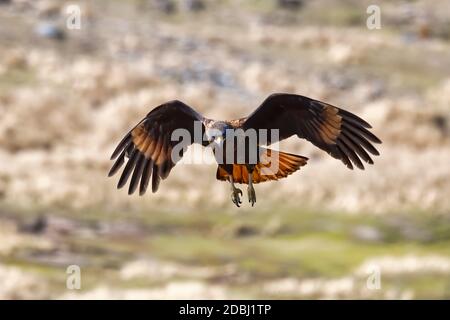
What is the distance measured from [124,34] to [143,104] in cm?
715

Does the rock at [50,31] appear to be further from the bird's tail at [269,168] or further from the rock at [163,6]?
the bird's tail at [269,168]

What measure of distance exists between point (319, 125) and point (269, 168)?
0.94 m

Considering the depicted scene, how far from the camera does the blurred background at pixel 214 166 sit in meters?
23.0

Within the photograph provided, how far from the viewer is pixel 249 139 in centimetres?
1309

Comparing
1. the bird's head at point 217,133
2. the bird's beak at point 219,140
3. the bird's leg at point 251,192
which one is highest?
the bird's head at point 217,133

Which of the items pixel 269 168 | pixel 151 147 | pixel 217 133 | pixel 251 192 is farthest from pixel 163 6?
pixel 251 192

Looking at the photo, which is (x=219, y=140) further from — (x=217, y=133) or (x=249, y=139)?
(x=249, y=139)

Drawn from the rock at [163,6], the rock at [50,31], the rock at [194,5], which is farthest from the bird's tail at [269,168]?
the rock at [194,5]

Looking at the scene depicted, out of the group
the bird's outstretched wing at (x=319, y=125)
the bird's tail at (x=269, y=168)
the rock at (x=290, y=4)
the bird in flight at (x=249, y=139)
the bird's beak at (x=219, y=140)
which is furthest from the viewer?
the rock at (x=290, y=4)

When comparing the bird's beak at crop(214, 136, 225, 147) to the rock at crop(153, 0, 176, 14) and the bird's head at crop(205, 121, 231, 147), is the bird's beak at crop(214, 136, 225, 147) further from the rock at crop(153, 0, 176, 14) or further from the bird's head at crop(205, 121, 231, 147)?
the rock at crop(153, 0, 176, 14)
